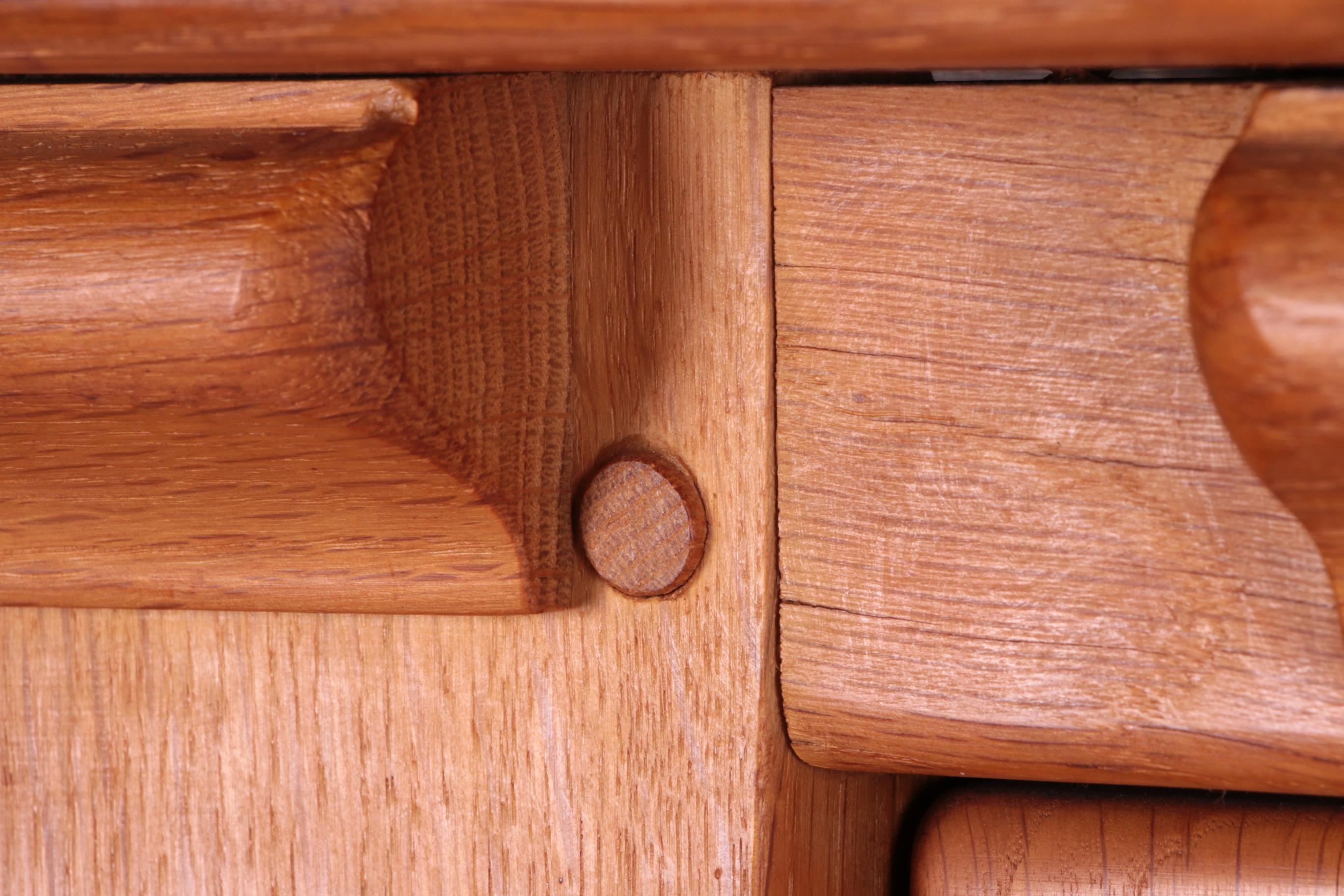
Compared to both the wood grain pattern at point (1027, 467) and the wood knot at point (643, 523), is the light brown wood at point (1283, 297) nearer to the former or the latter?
the wood grain pattern at point (1027, 467)

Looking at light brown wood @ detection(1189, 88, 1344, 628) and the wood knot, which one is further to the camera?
the wood knot

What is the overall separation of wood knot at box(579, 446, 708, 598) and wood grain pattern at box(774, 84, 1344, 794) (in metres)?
0.03

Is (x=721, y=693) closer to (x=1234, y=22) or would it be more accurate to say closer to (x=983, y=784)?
(x=983, y=784)

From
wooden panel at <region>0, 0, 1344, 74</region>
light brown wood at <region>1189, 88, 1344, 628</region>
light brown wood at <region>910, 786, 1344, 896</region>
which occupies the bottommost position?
light brown wood at <region>910, 786, 1344, 896</region>

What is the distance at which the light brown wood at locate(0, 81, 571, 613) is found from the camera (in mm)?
342

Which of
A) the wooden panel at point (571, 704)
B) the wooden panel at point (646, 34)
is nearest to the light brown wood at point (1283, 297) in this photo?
the wooden panel at point (646, 34)

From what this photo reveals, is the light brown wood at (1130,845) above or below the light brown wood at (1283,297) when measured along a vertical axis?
below

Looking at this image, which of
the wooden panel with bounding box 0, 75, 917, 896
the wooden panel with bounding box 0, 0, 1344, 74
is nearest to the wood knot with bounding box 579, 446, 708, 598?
the wooden panel with bounding box 0, 75, 917, 896

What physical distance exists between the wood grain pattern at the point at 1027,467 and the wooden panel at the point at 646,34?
76 millimetres

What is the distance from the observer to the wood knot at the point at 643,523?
0.42m

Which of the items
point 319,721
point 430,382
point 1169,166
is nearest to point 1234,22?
point 1169,166

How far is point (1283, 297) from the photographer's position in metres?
0.30

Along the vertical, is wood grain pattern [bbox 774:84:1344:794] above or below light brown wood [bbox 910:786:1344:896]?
above

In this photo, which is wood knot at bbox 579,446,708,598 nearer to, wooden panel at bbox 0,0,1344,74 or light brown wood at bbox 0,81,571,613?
light brown wood at bbox 0,81,571,613
